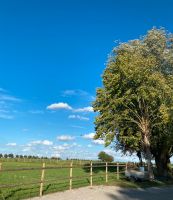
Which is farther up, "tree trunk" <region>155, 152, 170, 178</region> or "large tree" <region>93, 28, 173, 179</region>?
"large tree" <region>93, 28, 173, 179</region>

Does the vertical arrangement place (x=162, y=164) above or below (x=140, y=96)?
below

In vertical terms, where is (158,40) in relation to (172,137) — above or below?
above

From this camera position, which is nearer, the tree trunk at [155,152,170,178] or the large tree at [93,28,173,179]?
the large tree at [93,28,173,179]

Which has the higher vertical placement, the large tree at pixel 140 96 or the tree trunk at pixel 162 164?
the large tree at pixel 140 96

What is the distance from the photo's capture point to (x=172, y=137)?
127 ft

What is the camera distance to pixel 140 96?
3872 cm

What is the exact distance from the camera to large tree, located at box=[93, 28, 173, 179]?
1516 inches

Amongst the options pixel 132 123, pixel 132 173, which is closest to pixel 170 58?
pixel 132 123

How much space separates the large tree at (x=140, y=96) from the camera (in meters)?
38.5

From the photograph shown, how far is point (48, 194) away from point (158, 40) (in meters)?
30.3

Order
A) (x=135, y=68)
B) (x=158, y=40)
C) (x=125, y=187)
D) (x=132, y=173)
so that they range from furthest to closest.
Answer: (x=158, y=40) < (x=135, y=68) < (x=132, y=173) < (x=125, y=187)

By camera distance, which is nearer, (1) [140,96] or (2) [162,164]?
(1) [140,96]

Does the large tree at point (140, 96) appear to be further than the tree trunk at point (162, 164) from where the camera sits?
No

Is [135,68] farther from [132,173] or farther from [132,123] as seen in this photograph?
[132,173]
